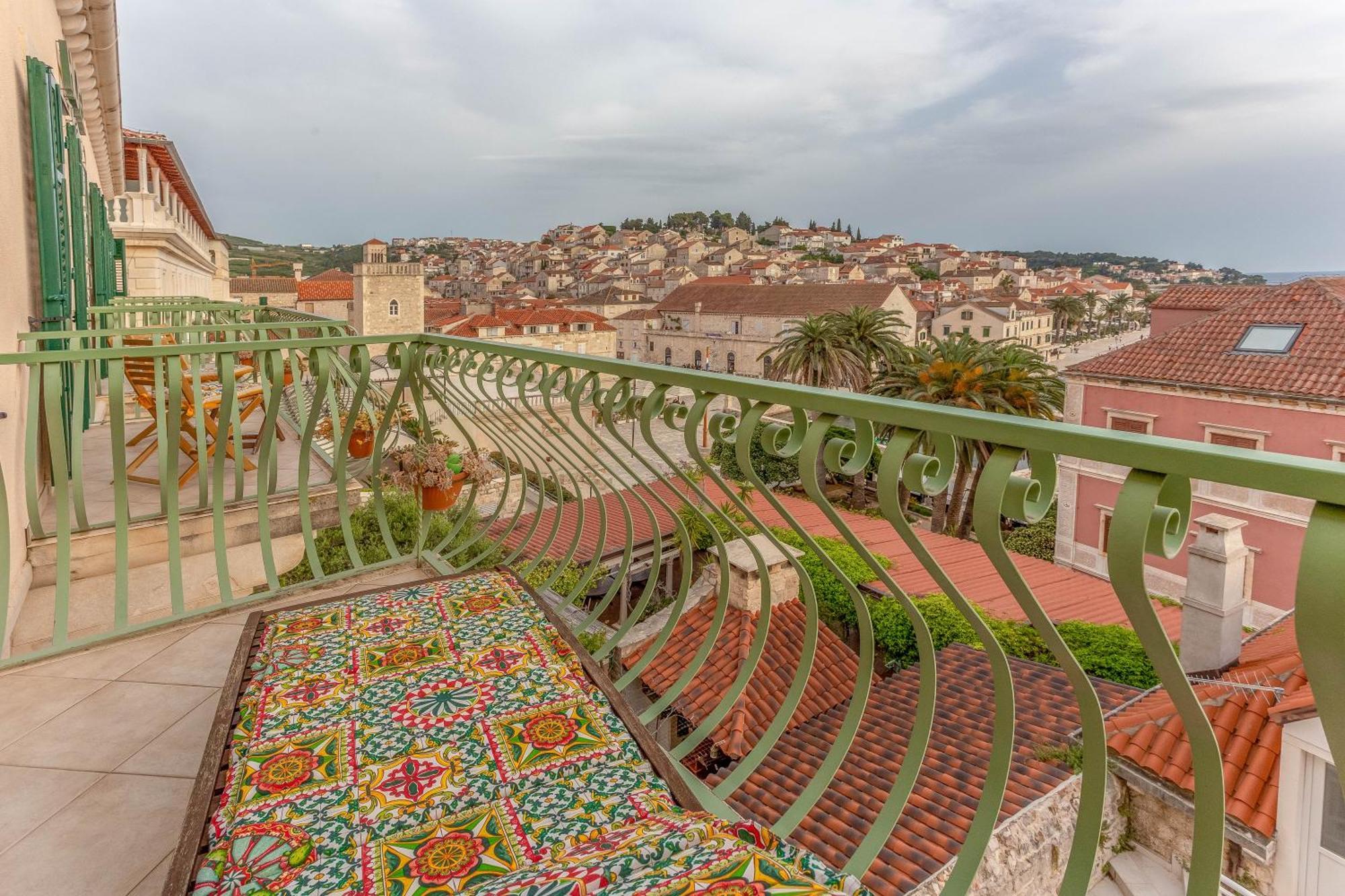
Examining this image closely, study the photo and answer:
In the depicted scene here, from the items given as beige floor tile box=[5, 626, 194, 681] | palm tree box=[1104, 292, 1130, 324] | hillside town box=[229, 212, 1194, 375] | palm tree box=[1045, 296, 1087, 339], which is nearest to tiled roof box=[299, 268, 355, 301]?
hillside town box=[229, 212, 1194, 375]

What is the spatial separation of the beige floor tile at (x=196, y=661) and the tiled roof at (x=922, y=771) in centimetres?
337

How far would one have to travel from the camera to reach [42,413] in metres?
4.30

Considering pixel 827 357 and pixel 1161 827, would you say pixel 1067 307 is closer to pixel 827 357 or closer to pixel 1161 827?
pixel 827 357

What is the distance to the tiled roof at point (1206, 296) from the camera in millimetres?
20469

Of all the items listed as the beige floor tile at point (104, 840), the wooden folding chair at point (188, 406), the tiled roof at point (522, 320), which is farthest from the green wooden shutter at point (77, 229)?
the tiled roof at point (522, 320)

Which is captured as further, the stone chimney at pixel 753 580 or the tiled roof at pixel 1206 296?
the tiled roof at pixel 1206 296

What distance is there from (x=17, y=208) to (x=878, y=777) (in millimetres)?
8041

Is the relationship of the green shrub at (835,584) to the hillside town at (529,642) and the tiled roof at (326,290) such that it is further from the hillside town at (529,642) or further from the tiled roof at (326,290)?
the tiled roof at (326,290)

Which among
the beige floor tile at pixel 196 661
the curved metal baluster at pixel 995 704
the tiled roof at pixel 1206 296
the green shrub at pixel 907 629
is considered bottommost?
the green shrub at pixel 907 629

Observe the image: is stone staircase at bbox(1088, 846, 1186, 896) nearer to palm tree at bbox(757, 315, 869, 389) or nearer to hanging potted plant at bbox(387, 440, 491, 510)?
hanging potted plant at bbox(387, 440, 491, 510)

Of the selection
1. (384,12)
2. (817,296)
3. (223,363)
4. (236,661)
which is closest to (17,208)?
(223,363)

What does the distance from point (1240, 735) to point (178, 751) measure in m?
6.91

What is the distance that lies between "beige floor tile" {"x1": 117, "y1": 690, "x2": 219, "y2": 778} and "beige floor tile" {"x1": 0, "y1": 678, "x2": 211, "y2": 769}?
0.10ft

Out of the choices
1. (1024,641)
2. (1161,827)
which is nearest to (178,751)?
(1161,827)
